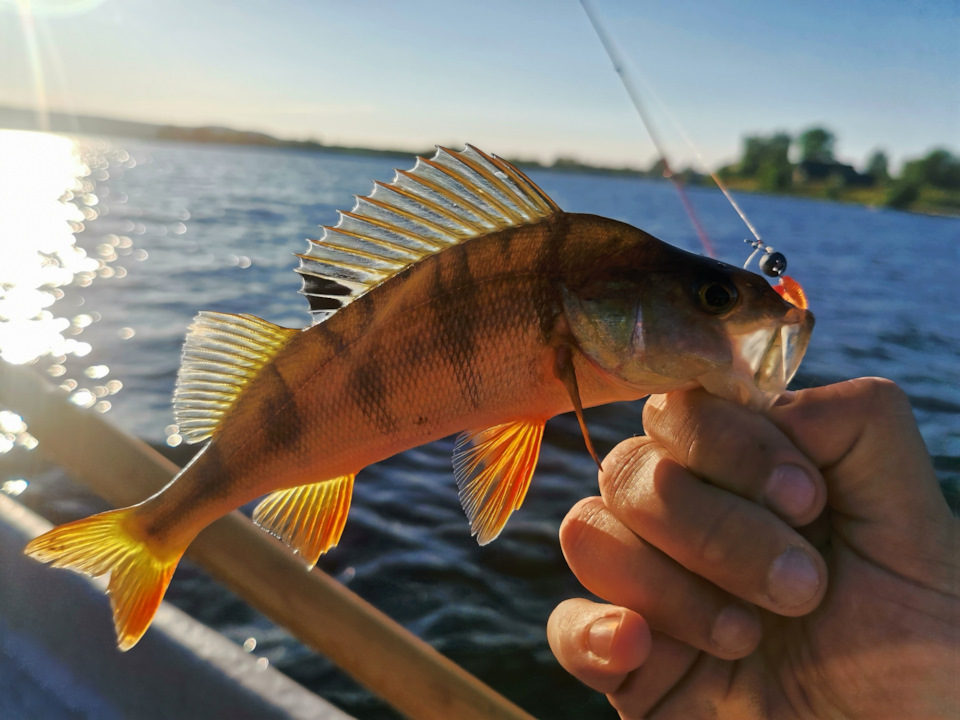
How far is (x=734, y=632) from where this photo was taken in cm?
168

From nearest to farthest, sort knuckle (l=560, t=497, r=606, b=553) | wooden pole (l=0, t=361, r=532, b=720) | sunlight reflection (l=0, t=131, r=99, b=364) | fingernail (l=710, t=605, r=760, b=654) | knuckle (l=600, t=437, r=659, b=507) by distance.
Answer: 1. fingernail (l=710, t=605, r=760, b=654)
2. knuckle (l=600, t=437, r=659, b=507)
3. knuckle (l=560, t=497, r=606, b=553)
4. wooden pole (l=0, t=361, r=532, b=720)
5. sunlight reflection (l=0, t=131, r=99, b=364)

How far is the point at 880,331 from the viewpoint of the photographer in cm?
1232

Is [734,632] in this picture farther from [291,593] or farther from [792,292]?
[291,593]

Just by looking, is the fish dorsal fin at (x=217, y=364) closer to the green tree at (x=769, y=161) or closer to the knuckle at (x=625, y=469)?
the knuckle at (x=625, y=469)

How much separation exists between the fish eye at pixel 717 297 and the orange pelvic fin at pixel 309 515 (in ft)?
3.04

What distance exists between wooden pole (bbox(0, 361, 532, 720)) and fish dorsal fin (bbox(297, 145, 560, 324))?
46.4 inches

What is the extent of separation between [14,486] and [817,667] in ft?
24.5

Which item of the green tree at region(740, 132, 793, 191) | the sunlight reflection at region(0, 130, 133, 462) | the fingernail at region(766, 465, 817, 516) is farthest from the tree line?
the sunlight reflection at region(0, 130, 133, 462)

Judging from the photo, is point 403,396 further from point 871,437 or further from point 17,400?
point 17,400

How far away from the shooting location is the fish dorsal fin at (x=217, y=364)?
1.51 metres

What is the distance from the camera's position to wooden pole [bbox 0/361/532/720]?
2.12 meters

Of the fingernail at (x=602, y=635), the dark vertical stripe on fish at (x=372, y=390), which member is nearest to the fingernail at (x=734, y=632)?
the fingernail at (x=602, y=635)

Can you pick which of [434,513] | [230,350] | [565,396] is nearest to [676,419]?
[565,396]

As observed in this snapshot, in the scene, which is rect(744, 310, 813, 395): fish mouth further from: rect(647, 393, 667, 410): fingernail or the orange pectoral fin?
rect(647, 393, 667, 410): fingernail
